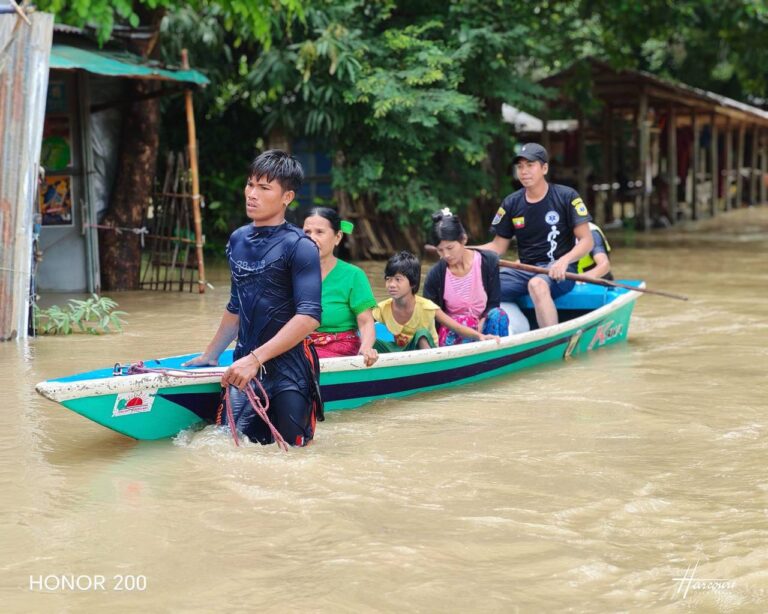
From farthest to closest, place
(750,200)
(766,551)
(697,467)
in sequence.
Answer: (750,200) < (697,467) < (766,551)

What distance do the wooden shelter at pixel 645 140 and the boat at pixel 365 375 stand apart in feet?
38.4

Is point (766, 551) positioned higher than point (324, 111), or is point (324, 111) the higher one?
point (324, 111)

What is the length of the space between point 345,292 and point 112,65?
5.39 metres

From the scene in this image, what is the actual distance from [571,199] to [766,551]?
4.46 m

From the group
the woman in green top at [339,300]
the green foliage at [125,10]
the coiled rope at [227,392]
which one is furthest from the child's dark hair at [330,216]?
the green foliage at [125,10]

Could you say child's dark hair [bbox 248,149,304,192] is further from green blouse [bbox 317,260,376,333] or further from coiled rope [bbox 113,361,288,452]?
green blouse [bbox 317,260,376,333]

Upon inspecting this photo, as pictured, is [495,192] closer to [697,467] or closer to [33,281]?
[33,281]

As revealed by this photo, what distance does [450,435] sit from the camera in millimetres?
5902

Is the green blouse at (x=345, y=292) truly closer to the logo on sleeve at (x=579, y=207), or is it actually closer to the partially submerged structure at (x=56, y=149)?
the logo on sleeve at (x=579, y=207)

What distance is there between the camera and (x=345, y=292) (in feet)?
19.8

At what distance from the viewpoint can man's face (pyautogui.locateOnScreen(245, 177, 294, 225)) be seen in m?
4.95

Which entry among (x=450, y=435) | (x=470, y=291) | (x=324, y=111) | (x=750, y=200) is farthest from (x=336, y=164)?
(x=750, y=200)

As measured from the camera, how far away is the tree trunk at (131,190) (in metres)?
12.2

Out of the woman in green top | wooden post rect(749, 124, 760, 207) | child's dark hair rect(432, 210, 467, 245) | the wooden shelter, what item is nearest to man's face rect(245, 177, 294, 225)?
the woman in green top
